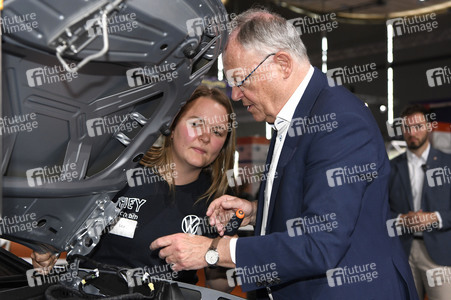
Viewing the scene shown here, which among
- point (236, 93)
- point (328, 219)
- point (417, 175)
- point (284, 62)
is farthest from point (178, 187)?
point (417, 175)

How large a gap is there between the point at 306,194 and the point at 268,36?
0.51 m

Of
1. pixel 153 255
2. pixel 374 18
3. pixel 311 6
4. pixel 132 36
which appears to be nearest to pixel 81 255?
pixel 153 255

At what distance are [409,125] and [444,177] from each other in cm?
51

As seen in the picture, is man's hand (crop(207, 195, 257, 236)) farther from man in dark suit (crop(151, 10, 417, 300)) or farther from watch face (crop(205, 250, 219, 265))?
watch face (crop(205, 250, 219, 265))

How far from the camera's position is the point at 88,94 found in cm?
121

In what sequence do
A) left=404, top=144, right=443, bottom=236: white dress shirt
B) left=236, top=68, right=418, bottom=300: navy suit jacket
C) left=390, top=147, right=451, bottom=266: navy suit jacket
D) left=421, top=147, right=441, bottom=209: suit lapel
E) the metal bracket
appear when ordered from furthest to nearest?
left=404, top=144, right=443, bottom=236: white dress shirt
left=421, top=147, right=441, bottom=209: suit lapel
left=390, top=147, right=451, bottom=266: navy suit jacket
left=236, top=68, right=418, bottom=300: navy suit jacket
the metal bracket

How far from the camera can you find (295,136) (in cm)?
151

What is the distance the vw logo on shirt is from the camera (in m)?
2.01

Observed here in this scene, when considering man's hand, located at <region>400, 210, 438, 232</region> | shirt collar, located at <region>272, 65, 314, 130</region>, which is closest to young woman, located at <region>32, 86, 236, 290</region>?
shirt collar, located at <region>272, 65, 314, 130</region>

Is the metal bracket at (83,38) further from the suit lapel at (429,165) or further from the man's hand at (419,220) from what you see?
the suit lapel at (429,165)

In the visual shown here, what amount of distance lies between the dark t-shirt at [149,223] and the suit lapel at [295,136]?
56cm

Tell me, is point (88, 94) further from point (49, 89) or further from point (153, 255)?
point (153, 255)

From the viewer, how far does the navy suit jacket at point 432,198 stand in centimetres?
378

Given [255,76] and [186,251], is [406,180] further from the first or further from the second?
[186,251]
